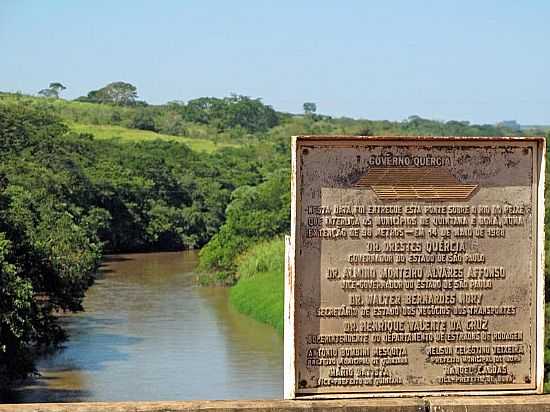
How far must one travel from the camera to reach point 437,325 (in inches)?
367

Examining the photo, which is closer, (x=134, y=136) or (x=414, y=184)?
(x=414, y=184)

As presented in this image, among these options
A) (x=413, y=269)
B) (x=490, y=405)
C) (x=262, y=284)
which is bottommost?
(x=262, y=284)

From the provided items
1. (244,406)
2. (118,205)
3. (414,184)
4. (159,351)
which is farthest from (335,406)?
(118,205)

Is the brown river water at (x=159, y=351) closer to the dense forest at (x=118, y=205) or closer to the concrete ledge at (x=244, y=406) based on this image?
the dense forest at (x=118, y=205)

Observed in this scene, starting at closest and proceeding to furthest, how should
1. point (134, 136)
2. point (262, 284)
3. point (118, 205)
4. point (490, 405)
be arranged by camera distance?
point (490, 405)
point (262, 284)
point (118, 205)
point (134, 136)

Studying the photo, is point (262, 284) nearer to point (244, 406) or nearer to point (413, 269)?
point (413, 269)

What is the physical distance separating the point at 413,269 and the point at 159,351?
33866 mm

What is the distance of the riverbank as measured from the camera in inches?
2012

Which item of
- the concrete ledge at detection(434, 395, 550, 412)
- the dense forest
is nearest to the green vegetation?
the dense forest

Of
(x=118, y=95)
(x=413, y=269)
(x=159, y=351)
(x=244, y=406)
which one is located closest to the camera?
(x=244, y=406)

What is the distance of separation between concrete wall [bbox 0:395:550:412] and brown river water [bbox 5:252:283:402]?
25.1 m

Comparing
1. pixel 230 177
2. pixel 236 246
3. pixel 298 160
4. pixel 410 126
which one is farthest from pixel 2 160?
pixel 410 126

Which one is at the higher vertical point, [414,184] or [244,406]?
[414,184]

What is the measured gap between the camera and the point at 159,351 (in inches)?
1674
